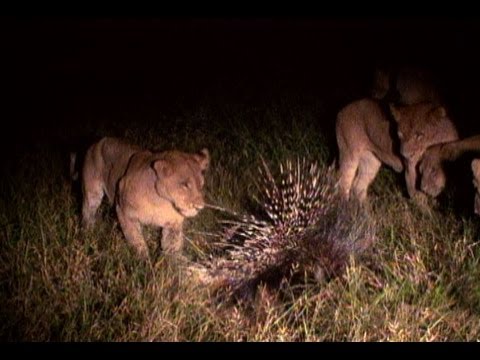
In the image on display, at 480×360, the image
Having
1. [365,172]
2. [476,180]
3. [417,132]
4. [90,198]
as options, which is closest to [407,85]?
[365,172]

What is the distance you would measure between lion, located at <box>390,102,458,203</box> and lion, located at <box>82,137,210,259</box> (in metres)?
2.01

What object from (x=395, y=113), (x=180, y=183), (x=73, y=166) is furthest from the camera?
(x=73, y=166)

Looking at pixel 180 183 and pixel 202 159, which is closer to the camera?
pixel 180 183

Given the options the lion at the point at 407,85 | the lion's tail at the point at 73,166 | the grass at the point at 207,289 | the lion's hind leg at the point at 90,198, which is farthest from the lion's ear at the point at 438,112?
the lion's tail at the point at 73,166

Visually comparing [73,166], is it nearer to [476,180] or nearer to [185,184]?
[185,184]

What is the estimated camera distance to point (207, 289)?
6.47m

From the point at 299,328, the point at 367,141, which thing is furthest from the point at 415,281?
the point at 367,141

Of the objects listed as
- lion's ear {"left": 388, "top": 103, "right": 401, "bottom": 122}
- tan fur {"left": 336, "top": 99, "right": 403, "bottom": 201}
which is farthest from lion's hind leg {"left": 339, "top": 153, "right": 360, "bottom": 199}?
lion's ear {"left": 388, "top": 103, "right": 401, "bottom": 122}

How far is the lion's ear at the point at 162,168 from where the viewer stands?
6.81 meters

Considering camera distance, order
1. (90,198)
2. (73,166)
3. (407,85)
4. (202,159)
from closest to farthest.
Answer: (202,159) → (90,198) → (73,166) → (407,85)

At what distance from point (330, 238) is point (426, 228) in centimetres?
93

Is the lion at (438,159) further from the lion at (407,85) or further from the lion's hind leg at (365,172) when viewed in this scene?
the lion at (407,85)

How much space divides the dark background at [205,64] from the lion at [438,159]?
0.88 metres

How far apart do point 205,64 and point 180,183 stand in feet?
36.0
